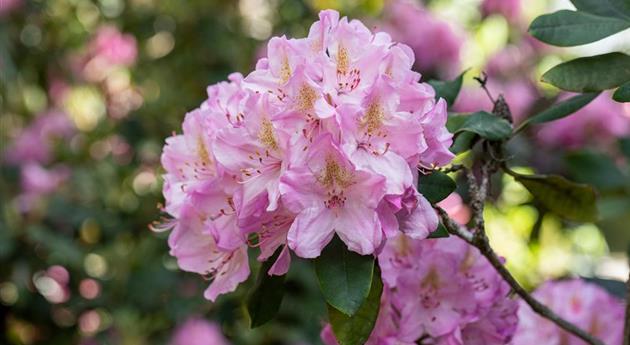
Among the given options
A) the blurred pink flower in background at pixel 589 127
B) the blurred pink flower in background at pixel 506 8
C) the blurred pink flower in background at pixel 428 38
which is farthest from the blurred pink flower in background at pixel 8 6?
the blurred pink flower in background at pixel 589 127

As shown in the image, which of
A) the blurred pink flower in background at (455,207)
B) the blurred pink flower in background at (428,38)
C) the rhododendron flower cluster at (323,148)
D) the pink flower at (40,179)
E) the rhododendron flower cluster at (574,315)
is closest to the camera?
the rhododendron flower cluster at (323,148)

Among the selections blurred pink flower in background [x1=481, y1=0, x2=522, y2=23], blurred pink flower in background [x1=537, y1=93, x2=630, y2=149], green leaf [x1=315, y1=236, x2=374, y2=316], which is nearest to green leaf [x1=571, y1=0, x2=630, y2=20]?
green leaf [x1=315, y1=236, x2=374, y2=316]

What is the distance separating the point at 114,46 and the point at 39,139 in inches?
17.3

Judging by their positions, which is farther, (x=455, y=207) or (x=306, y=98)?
(x=455, y=207)

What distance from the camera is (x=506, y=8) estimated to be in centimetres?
268

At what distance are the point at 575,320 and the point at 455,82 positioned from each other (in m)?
0.35

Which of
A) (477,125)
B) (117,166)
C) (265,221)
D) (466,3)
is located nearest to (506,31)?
(466,3)

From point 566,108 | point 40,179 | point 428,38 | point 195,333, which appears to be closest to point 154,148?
point 40,179

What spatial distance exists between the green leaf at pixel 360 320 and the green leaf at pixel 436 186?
0.08 meters

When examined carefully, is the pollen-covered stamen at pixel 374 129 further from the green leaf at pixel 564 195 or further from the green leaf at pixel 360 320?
the green leaf at pixel 564 195

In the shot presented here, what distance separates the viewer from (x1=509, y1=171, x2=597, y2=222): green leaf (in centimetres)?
100

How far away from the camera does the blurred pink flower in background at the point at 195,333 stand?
2067 mm

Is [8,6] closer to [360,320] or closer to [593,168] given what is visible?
[593,168]

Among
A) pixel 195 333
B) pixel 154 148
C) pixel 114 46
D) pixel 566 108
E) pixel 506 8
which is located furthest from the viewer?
pixel 114 46
